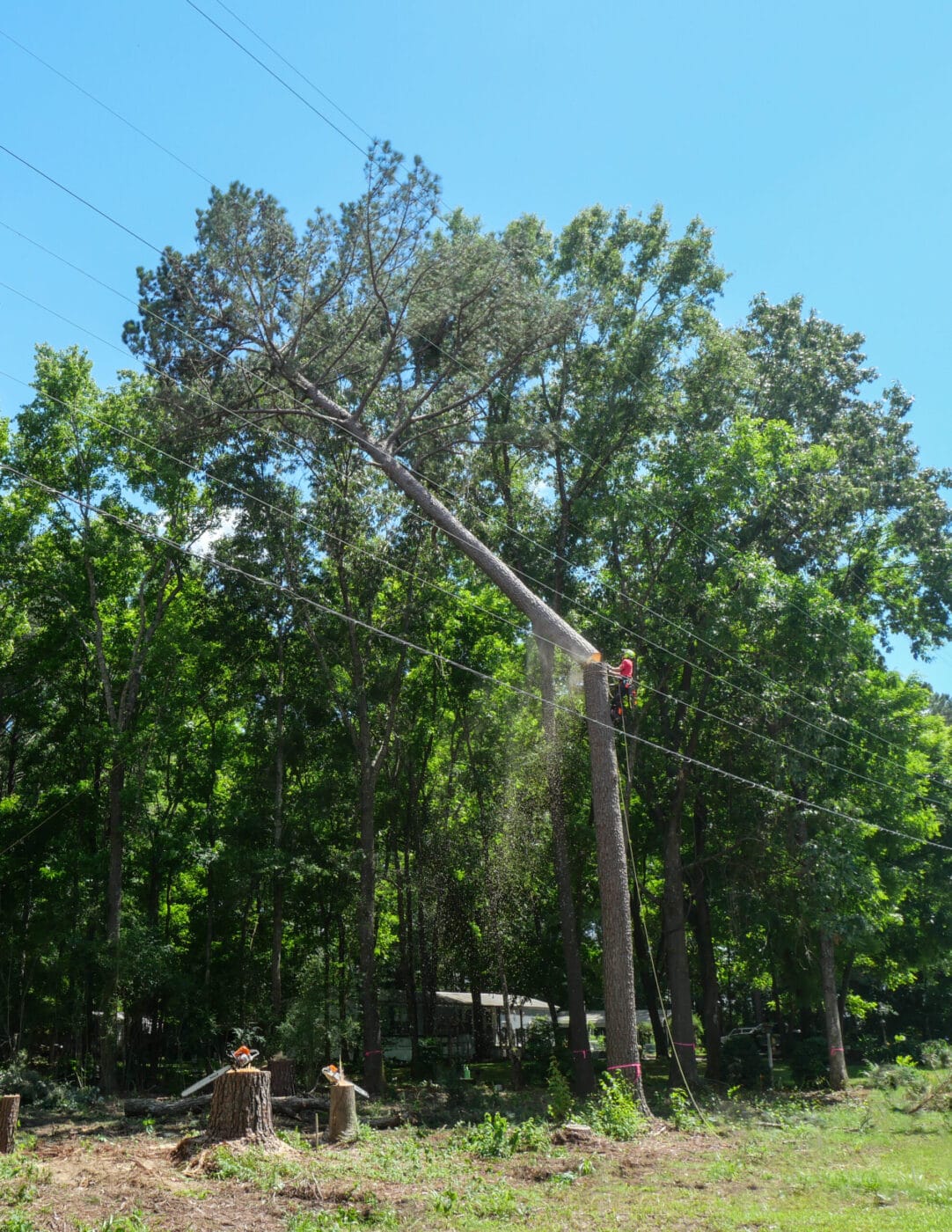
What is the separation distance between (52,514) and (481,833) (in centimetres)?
1316

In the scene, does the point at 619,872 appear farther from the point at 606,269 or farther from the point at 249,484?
the point at 606,269

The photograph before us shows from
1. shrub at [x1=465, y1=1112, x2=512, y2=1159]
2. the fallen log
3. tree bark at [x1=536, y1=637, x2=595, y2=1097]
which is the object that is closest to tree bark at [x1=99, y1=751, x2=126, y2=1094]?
the fallen log

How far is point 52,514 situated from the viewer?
24062mm

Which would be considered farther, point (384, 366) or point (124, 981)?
point (124, 981)

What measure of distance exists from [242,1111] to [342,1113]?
181 centimetres

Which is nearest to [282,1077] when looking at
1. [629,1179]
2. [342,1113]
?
[342,1113]

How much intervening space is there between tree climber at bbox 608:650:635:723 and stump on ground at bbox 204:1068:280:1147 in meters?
7.23

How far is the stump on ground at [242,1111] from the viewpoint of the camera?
9914mm

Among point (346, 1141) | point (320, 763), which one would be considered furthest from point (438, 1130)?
point (320, 763)

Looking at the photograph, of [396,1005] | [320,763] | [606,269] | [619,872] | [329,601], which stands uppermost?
[606,269]

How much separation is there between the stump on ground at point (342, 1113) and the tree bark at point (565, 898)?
900 centimetres

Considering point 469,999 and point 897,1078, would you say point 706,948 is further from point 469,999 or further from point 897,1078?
point 469,999

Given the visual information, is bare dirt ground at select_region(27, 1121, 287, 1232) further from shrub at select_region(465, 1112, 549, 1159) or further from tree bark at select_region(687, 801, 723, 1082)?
tree bark at select_region(687, 801, 723, 1082)

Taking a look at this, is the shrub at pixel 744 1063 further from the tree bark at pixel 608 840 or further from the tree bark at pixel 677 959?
the tree bark at pixel 608 840
